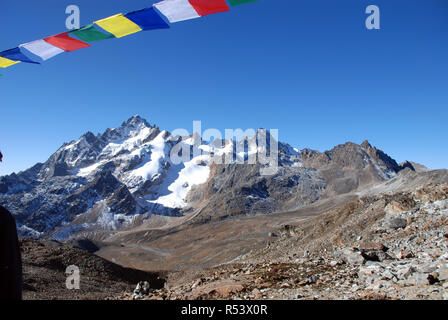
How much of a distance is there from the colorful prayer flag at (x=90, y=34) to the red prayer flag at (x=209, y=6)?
5.99ft

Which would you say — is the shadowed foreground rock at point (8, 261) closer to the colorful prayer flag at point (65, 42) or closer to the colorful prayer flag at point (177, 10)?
the colorful prayer flag at point (177, 10)

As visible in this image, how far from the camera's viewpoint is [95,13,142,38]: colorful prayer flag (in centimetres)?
523

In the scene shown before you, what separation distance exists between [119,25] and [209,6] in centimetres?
179

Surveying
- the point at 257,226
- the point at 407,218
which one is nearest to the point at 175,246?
the point at 257,226

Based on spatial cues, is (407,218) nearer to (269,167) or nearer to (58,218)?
(269,167)

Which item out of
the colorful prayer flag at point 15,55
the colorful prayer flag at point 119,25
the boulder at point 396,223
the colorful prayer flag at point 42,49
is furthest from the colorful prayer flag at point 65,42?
the boulder at point 396,223

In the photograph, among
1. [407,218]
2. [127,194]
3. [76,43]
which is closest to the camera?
[76,43]

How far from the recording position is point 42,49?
5898 mm

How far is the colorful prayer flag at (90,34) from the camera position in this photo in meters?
5.34

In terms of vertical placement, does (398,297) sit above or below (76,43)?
below
